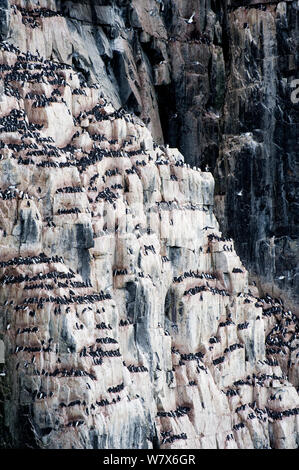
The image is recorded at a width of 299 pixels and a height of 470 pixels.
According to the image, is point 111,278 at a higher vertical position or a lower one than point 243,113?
lower

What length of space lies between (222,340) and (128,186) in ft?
43.3

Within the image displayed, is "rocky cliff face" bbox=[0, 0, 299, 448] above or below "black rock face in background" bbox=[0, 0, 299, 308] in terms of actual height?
below

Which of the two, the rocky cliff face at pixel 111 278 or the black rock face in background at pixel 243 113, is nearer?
the rocky cliff face at pixel 111 278

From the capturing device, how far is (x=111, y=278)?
371 feet

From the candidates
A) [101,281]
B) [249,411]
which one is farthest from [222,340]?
[101,281]

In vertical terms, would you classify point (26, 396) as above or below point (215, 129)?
below

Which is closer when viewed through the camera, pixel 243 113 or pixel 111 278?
pixel 111 278

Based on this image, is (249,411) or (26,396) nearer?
(26,396)

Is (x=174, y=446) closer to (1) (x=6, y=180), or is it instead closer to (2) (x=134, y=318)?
(2) (x=134, y=318)

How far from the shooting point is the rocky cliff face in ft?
345

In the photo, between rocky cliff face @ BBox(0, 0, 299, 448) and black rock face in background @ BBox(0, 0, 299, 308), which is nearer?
rocky cliff face @ BBox(0, 0, 299, 448)

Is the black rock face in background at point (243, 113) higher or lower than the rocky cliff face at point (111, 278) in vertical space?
higher

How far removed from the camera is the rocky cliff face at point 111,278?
345ft

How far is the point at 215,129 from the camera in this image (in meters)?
141
